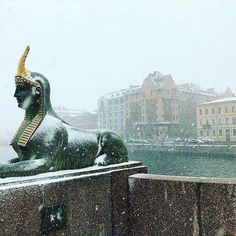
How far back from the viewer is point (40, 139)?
339cm

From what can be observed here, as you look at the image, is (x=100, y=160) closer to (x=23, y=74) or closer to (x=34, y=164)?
(x=34, y=164)

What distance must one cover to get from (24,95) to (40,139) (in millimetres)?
474

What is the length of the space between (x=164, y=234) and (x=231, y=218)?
0.70 m

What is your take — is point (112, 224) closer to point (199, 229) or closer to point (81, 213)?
→ point (81, 213)

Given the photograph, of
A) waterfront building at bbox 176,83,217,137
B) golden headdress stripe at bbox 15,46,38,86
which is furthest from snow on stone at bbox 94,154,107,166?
waterfront building at bbox 176,83,217,137

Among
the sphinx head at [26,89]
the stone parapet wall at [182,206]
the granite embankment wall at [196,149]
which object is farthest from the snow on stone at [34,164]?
the granite embankment wall at [196,149]

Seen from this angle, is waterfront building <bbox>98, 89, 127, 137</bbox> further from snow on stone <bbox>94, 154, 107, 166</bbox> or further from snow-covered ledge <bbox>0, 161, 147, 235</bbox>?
snow-covered ledge <bbox>0, 161, 147, 235</bbox>

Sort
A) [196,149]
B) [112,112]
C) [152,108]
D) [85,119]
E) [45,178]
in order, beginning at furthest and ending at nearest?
[85,119] → [112,112] → [152,108] → [196,149] → [45,178]

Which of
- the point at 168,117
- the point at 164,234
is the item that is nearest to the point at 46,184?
the point at 164,234

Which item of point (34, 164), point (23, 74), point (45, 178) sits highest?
point (23, 74)

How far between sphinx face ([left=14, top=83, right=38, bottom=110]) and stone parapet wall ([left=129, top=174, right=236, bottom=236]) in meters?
Answer: 1.32

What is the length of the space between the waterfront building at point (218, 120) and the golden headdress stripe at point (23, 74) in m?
61.0

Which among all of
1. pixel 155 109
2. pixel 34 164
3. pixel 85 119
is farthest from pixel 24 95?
pixel 85 119

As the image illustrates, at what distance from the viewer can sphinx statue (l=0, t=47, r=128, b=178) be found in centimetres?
324
